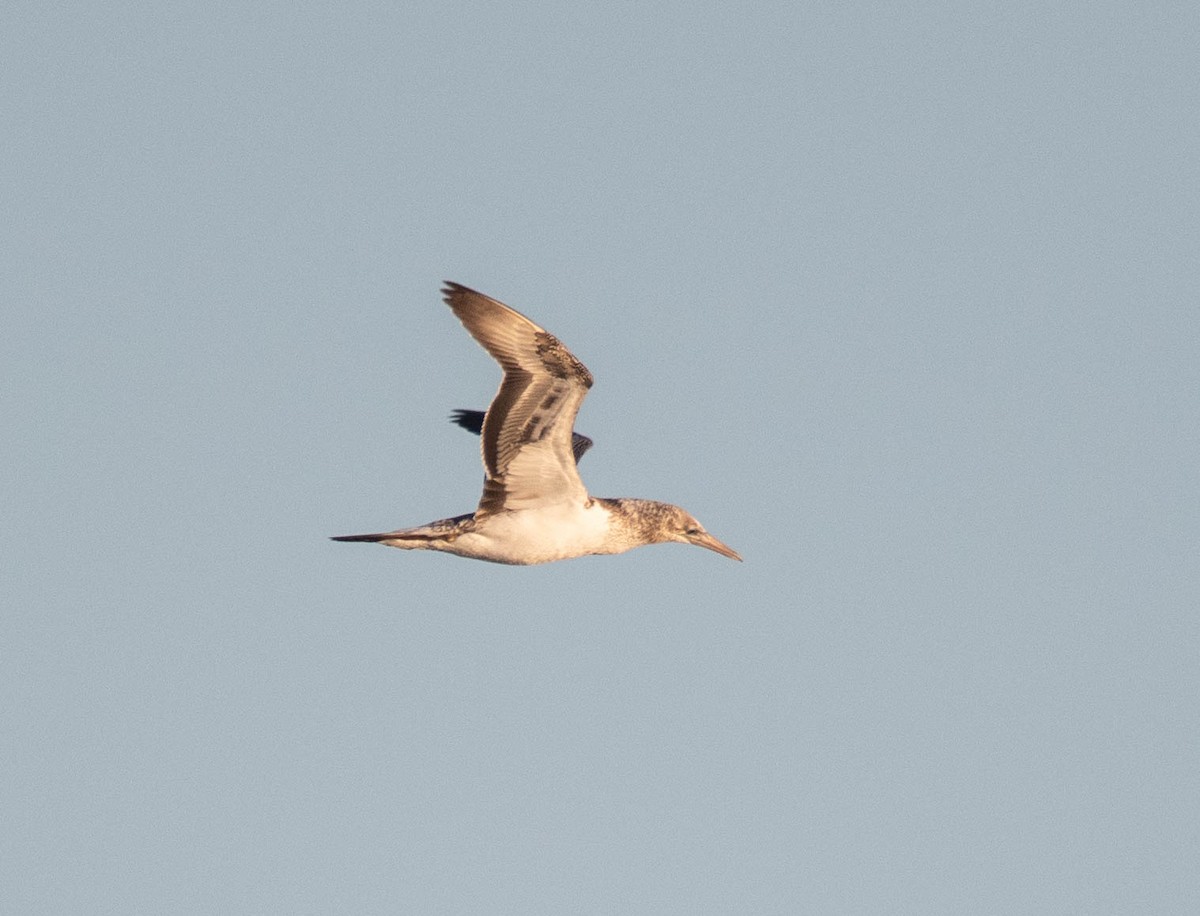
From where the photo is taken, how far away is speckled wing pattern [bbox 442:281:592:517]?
2033 centimetres

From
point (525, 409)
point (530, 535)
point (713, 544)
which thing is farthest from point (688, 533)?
point (525, 409)

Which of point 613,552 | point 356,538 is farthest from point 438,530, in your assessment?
point 613,552

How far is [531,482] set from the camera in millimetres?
22547

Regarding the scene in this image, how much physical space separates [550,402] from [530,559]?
2844 millimetres

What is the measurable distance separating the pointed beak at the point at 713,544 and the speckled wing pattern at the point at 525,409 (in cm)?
312

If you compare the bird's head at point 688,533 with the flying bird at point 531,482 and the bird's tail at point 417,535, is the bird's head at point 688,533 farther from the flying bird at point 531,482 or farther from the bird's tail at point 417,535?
the bird's tail at point 417,535

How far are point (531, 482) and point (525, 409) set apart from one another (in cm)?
149

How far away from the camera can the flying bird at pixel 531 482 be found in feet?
67.2

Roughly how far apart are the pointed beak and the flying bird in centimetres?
27

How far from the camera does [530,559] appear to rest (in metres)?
23.3

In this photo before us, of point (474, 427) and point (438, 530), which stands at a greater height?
point (474, 427)

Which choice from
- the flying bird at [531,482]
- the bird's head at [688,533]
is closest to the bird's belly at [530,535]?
the flying bird at [531,482]

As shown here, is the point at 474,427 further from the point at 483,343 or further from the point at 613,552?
the point at 483,343

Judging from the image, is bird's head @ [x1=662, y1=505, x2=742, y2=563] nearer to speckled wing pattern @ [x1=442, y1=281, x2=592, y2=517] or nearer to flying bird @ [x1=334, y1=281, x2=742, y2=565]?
flying bird @ [x1=334, y1=281, x2=742, y2=565]
